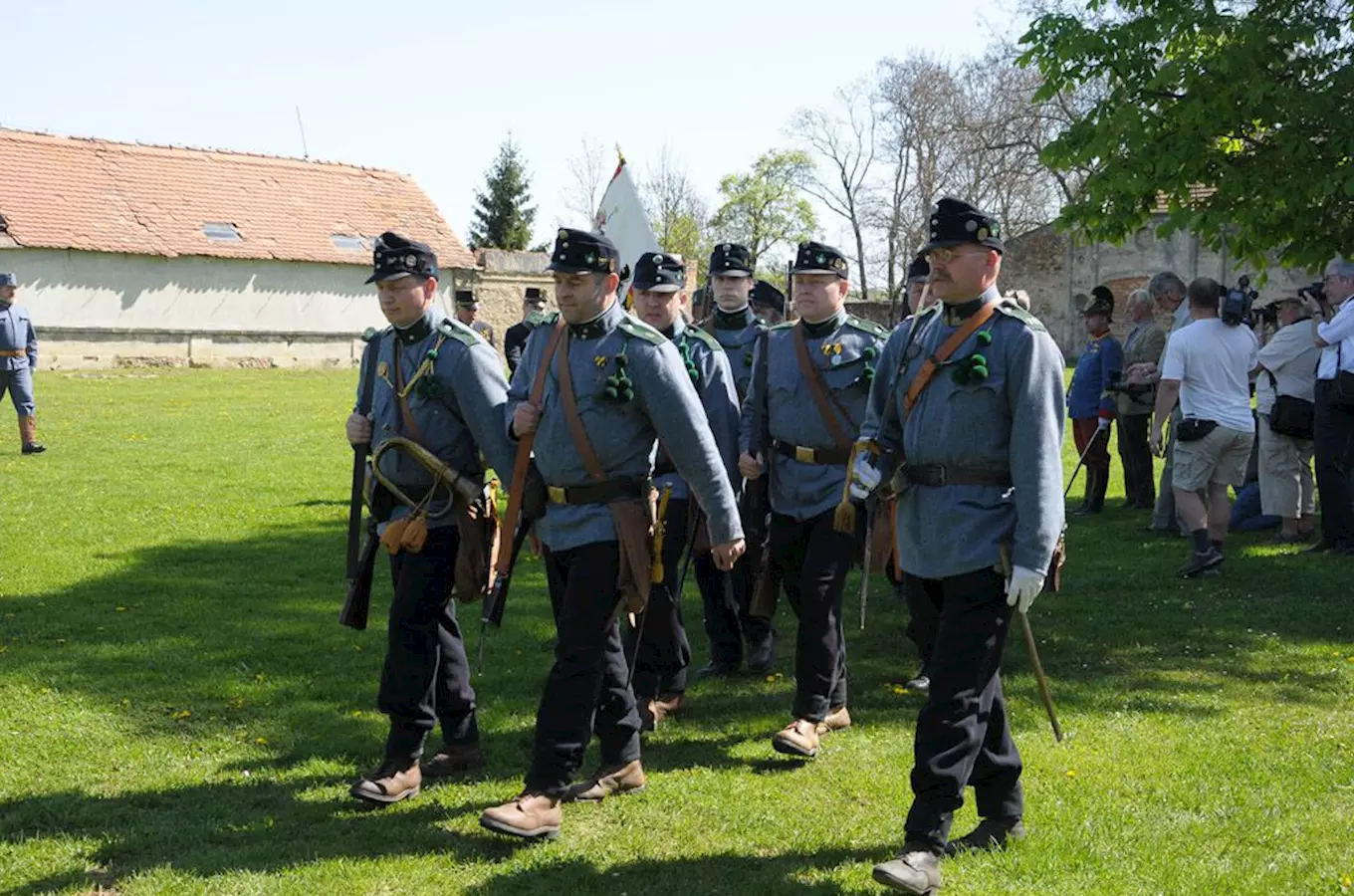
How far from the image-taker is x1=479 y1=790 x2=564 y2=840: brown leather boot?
5.15 metres

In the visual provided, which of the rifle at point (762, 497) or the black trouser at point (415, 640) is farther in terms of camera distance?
the rifle at point (762, 497)

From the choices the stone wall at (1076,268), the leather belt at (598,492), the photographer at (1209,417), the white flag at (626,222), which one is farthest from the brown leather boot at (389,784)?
the stone wall at (1076,268)

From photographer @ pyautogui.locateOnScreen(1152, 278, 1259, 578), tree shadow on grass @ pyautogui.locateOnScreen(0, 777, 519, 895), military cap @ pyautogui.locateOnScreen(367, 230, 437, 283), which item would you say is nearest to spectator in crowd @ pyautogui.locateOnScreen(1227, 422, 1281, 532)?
photographer @ pyautogui.locateOnScreen(1152, 278, 1259, 578)

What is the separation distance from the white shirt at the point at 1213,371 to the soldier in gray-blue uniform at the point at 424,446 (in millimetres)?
6344

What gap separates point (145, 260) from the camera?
123 ft

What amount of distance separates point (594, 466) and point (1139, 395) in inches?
358

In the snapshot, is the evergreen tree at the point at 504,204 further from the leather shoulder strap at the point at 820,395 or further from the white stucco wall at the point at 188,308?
the leather shoulder strap at the point at 820,395

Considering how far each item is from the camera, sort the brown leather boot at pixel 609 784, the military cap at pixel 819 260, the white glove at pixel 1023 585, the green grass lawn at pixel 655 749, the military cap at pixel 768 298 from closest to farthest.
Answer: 1. the white glove at pixel 1023 585
2. the green grass lawn at pixel 655 749
3. the brown leather boot at pixel 609 784
4. the military cap at pixel 819 260
5. the military cap at pixel 768 298

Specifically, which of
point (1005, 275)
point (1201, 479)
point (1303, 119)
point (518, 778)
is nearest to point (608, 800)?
point (518, 778)

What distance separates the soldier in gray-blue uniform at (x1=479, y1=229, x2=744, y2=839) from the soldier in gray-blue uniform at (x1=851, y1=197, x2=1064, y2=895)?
865 millimetres

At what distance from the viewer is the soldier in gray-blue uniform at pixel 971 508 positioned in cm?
477

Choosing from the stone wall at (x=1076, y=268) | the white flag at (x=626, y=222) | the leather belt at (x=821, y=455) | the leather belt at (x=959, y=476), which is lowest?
A: the leather belt at (x=821, y=455)

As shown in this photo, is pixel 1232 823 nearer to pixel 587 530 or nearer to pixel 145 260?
pixel 587 530

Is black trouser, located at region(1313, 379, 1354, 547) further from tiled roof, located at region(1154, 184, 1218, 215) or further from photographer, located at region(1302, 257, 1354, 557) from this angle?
tiled roof, located at region(1154, 184, 1218, 215)
